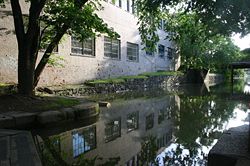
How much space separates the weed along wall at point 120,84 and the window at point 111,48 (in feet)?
6.42

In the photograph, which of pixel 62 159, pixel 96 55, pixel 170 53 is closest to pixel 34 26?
pixel 62 159

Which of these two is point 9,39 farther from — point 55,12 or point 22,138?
point 22,138

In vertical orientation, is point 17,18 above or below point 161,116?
above

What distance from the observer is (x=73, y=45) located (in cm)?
1770

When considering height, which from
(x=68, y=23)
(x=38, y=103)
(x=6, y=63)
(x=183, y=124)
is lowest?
(x=183, y=124)

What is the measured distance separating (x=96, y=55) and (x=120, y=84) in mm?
2702

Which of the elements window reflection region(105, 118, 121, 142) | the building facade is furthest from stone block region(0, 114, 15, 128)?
the building facade

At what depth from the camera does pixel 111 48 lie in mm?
21828

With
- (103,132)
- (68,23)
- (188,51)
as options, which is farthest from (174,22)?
(188,51)

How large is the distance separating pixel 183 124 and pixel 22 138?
197 inches

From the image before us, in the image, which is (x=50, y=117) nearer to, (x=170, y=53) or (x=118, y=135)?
(x=118, y=135)

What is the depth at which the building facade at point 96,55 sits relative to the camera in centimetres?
1348

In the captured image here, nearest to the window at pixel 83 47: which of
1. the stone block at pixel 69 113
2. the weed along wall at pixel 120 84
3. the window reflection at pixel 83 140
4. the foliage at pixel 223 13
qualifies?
the weed along wall at pixel 120 84

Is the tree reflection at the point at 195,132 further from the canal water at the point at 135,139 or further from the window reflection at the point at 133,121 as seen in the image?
the window reflection at the point at 133,121
